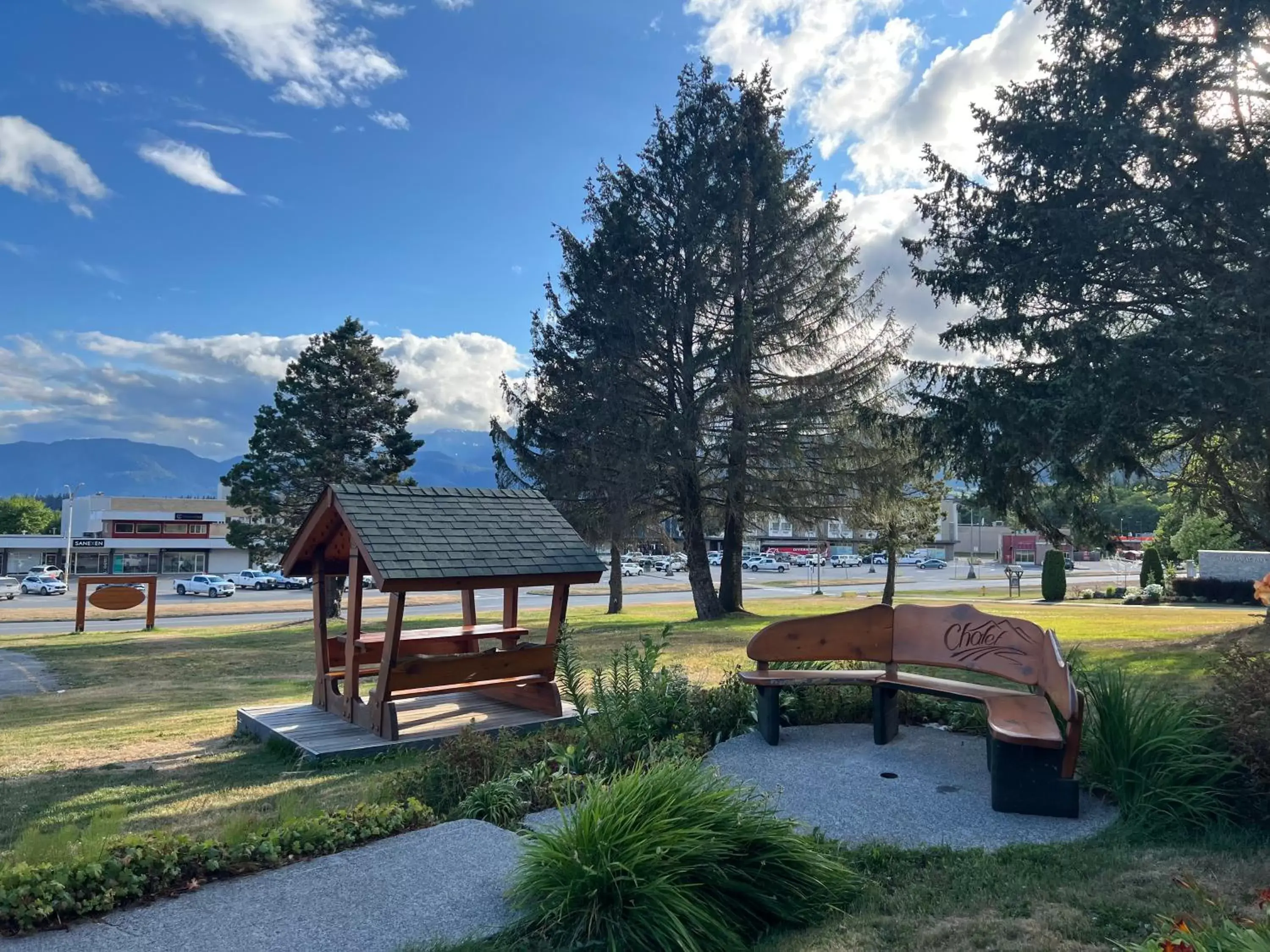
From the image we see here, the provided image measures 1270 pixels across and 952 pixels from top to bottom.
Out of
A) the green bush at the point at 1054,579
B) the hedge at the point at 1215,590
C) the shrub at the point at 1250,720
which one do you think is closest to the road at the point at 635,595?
the green bush at the point at 1054,579

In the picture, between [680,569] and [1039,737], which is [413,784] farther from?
[680,569]

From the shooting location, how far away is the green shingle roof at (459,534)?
9031 millimetres

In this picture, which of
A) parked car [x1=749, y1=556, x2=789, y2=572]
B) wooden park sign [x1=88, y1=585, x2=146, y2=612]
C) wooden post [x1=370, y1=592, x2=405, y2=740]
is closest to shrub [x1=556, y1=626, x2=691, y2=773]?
wooden post [x1=370, y1=592, x2=405, y2=740]

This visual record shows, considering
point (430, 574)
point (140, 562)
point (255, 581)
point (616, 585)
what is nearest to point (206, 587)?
point (255, 581)

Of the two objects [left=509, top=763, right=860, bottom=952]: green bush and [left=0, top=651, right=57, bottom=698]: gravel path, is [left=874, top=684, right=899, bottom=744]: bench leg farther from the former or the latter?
[left=0, top=651, right=57, bottom=698]: gravel path

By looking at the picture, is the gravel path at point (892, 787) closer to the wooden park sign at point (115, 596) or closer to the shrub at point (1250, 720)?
the shrub at point (1250, 720)

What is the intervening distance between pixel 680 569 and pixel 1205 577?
48.6 meters

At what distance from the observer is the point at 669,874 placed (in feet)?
12.9

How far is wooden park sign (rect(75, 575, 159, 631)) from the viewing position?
85.2 feet

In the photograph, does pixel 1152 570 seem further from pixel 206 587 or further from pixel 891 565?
pixel 206 587

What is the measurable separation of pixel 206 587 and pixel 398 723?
166 ft

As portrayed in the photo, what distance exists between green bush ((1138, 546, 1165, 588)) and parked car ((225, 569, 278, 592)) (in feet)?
174

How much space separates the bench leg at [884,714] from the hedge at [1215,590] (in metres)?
33.9

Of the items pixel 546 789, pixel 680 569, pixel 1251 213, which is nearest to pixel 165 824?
pixel 546 789
